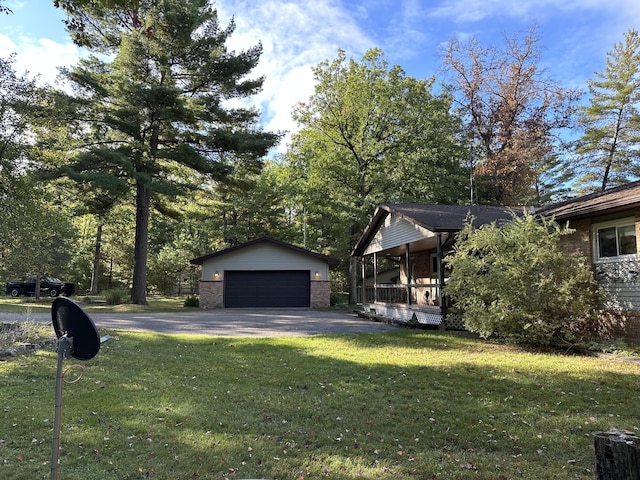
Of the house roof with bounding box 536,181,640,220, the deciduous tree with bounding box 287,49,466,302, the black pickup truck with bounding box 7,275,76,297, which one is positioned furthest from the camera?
the black pickup truck with bounding box 7,275,76,297

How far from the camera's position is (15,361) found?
22.5 ft

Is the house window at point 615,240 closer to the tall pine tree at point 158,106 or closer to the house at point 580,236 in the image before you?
the house at point 580,236

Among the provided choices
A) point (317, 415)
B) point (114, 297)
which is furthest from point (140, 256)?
point (317, 415)

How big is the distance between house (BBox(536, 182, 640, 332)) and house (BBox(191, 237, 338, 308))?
14.0 meters

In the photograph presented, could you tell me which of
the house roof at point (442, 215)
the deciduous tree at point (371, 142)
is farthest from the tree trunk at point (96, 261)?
the house roof at point (442, 215)

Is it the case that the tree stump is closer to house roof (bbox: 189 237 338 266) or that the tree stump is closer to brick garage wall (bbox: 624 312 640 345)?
brick garage wall (bbox: 624 312 640 345)

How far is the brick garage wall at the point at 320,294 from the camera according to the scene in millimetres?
22594

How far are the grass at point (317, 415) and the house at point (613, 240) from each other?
2.16 metres

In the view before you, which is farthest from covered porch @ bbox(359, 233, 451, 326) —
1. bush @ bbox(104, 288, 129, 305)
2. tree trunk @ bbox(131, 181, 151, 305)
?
bush @ bbox(104, 288, 129, 305)

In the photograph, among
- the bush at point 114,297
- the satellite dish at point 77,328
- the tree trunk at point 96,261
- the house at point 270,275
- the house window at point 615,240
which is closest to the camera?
the satellite dish at point 77,328

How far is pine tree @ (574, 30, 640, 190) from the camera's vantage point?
2459 centimetres

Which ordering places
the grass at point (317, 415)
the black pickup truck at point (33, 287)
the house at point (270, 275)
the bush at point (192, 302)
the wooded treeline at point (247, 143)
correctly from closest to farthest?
the grass at point (317, 415)
the wooded treeline at point (247, 143)
the house at point (270, 275)
the bush at point (192, 302)
the black pickup truck at point (33, 287)

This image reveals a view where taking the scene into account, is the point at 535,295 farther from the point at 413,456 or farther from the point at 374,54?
the point at 374,54

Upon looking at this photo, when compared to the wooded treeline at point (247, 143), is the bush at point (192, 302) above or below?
below
